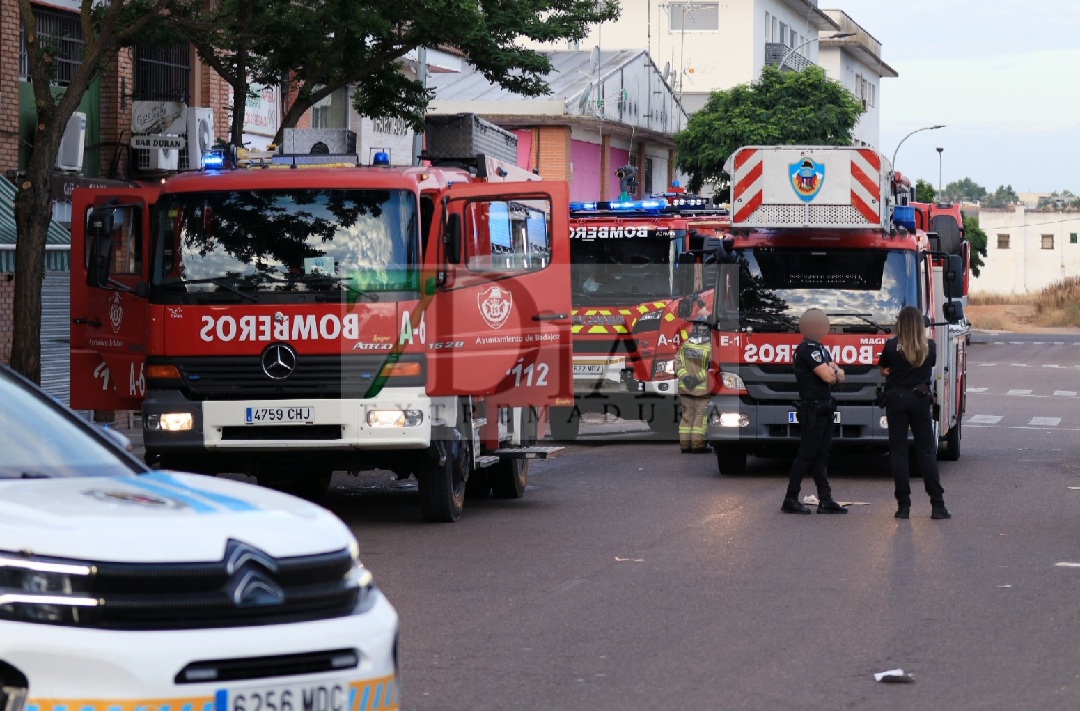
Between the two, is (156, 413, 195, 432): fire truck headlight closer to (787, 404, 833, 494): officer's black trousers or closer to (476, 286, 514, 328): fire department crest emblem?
(476, 286, 514, 328): fire department crest emblem

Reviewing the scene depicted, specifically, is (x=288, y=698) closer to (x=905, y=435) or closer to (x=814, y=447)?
(x=814, y=447)

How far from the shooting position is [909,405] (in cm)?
1445

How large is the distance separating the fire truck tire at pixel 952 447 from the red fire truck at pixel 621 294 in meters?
3.66

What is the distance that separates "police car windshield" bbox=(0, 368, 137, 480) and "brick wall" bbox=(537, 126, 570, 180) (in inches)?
1638

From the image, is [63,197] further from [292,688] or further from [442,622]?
[292,688]

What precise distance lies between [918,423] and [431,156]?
4.95 m

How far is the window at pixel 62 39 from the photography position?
2267 centimetres

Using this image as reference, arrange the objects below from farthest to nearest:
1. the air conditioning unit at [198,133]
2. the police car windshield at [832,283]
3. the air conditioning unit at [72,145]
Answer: the air conditioning unit at [198,133]
the air conditioning unit at [72,145]
the police car windshield at [832,283]

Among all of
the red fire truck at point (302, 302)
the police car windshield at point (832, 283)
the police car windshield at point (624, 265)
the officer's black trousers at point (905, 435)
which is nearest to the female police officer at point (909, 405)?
the officer's black trousers at point (905, 435)

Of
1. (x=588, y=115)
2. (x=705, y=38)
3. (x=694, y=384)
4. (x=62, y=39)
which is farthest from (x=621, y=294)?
(x=705, y=38)

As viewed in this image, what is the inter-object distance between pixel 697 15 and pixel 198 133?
44.9 meters

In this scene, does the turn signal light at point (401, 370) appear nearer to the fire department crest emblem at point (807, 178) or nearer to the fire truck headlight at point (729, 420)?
the fire truck headlight at point (729, 420)

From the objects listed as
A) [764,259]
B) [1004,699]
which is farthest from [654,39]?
[1004,699]

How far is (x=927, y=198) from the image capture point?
3157 inches
